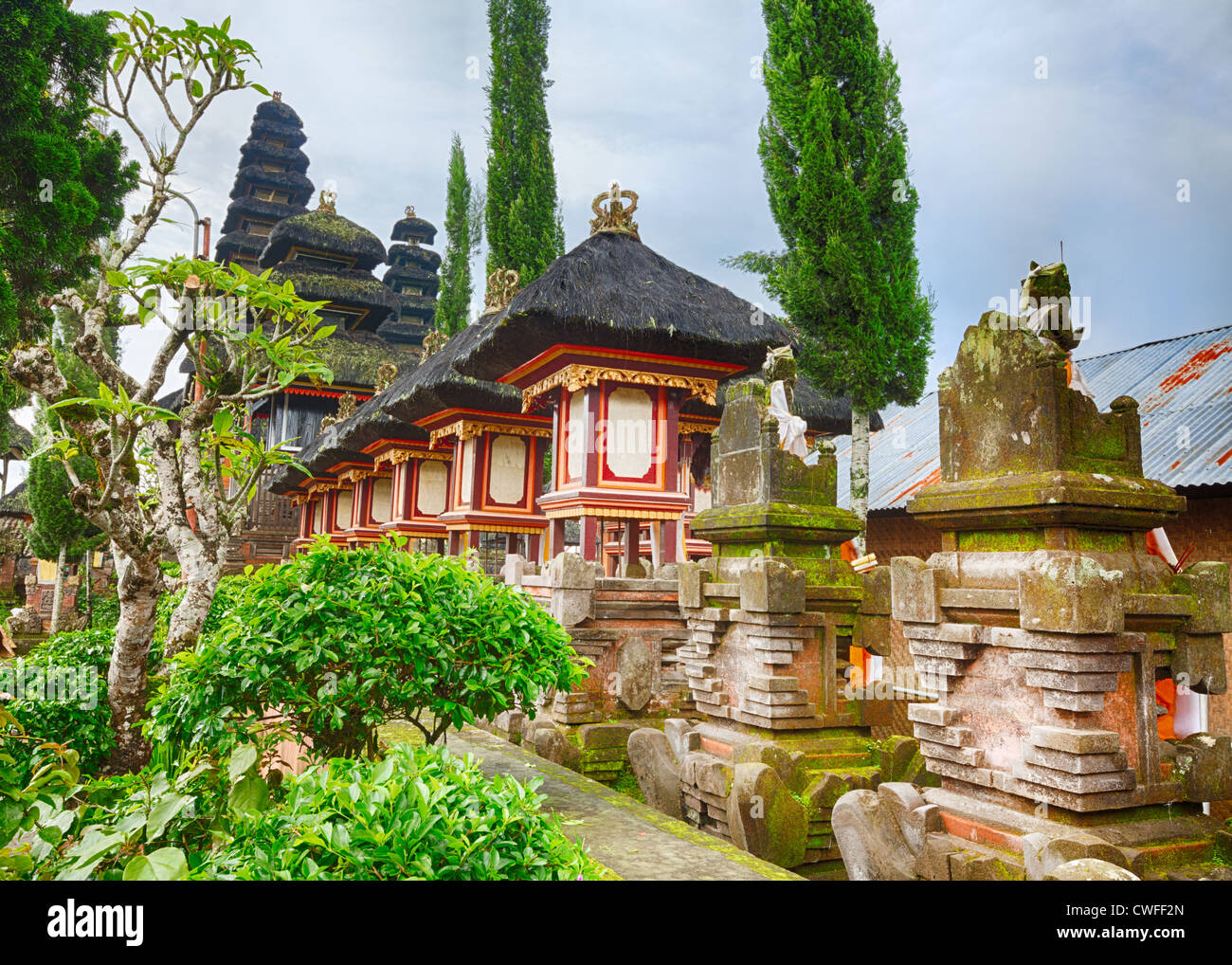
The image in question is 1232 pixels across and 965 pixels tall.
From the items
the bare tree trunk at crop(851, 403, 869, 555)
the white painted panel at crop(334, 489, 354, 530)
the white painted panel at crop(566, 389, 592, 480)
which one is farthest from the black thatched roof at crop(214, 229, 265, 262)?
the bare tree trunk at crop(851, 403, 869, 555)

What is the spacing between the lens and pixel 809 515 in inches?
249

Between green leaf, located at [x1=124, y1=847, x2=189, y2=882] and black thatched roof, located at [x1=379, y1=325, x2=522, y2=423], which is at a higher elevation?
black thatched roof, located at [x1=379, y1=325, x2=522, y2=423]

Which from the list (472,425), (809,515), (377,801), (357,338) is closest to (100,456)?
(377,801)

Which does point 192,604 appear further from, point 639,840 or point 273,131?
point 273,131

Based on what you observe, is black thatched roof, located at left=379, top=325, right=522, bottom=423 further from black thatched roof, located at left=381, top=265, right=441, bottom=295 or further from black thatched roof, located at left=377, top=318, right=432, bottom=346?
black thatched roof, located at left=381, top=265, right=441, bottom=295

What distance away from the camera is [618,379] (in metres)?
11.7

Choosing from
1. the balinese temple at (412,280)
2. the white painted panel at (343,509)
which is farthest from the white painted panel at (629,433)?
the balinese temple at (412,280)

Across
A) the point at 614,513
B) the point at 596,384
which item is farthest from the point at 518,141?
the point at 614,513

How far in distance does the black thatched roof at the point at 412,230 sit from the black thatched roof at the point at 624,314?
3682cm

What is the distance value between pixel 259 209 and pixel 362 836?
146 ft

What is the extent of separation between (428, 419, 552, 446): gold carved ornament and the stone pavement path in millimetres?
11240

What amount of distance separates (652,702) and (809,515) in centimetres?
346

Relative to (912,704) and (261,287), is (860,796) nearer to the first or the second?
(912,704)

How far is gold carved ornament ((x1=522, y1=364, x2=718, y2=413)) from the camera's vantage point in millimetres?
11594
